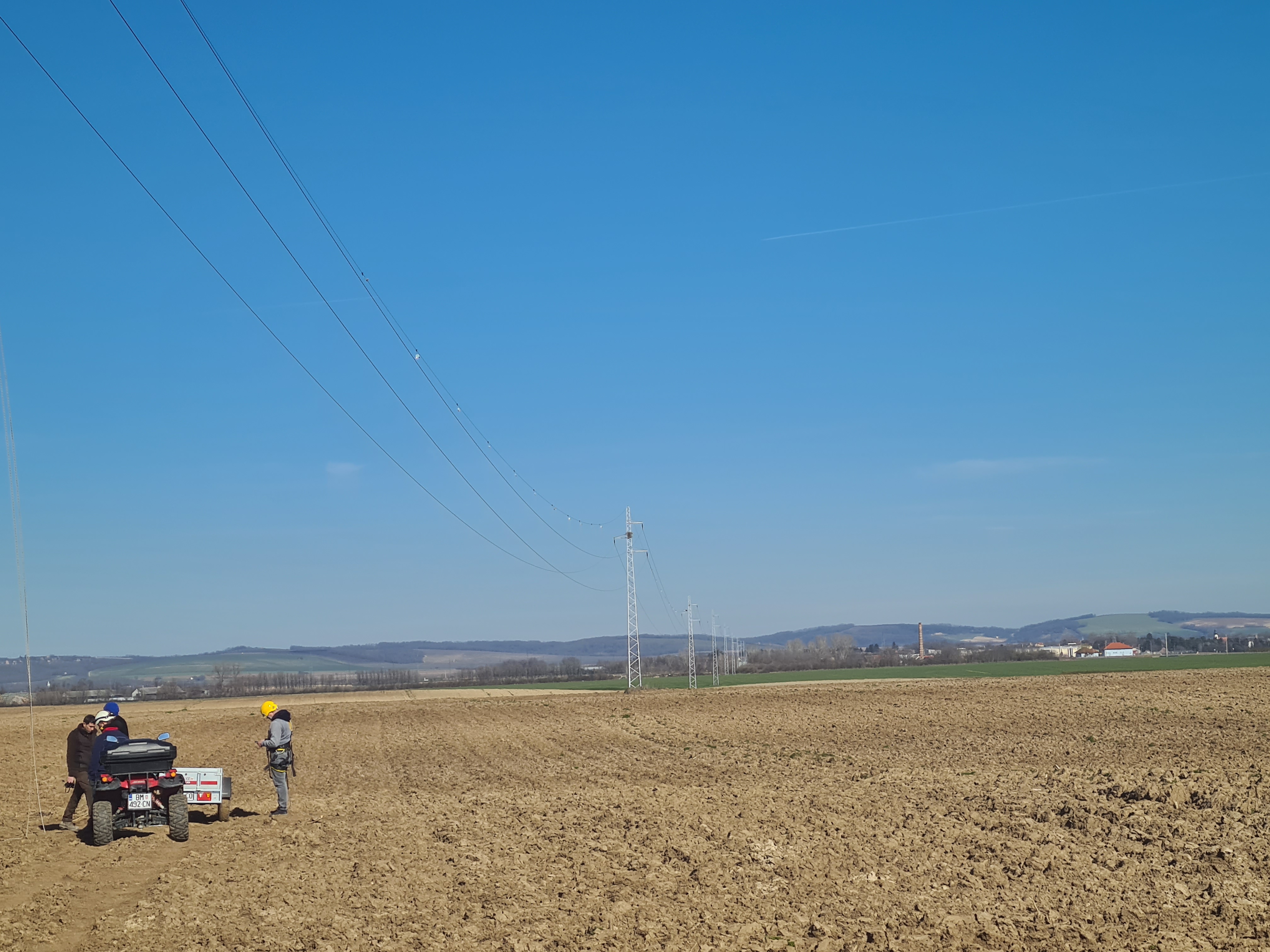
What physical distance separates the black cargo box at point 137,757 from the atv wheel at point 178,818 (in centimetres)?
51

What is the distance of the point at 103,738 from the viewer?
1700cm

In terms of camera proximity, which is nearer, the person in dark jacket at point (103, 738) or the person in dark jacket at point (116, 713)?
the person in dark jacket at point (103, 738)

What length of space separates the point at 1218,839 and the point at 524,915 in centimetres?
931

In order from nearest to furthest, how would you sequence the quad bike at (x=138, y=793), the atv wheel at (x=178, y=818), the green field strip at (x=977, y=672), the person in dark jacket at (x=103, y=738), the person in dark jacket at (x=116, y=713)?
the quad bike at (x=138, y=793), the person in dark jacket at (x=103, y=738), the atv wheel at (x=178, y=818), the person in dark jacket at (x=116, y=713), the green field strip at (x=977, y=672)

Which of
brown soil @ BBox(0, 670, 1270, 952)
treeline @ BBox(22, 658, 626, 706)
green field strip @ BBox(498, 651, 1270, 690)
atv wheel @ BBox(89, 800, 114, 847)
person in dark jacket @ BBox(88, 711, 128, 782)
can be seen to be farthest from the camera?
treeline @ BBox(22, 658, 626, 706)

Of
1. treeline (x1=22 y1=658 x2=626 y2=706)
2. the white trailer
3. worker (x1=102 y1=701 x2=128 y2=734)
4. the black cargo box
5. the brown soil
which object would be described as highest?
worker (x1=102 y1=701 x2=128 y2=734)

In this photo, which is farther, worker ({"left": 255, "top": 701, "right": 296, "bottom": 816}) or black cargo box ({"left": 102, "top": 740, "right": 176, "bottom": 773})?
worker ({"left": 255, "top": 701, "right": 296, "bottom": 816})

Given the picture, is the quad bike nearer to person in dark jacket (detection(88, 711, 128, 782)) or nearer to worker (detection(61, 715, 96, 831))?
person in dark jacket (detection(88, 711, 128, 782))

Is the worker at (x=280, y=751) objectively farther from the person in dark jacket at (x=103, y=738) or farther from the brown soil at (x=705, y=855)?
the person in dark jacket at (x=103, y=738)

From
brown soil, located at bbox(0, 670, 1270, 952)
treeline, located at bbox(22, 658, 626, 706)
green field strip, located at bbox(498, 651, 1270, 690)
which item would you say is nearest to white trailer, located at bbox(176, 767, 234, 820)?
brown soil, located at bbox(0, 670, 1270, 952)

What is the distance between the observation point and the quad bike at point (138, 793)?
16.5m

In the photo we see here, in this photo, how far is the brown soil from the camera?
1096 cm

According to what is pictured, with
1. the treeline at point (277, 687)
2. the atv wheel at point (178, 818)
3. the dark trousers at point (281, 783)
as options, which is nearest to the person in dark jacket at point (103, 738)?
the atv wheel at point (178, 818)

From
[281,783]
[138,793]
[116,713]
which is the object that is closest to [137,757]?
[138,793]
